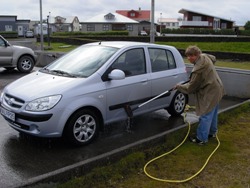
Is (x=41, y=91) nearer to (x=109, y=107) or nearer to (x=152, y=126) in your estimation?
(x=109, y=107)

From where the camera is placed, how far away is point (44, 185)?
3.88 meters

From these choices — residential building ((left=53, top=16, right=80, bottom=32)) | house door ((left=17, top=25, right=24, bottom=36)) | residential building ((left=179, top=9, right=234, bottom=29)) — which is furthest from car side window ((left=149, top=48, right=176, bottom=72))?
residential building ((left=53, top=16, right=80, bottom=32))

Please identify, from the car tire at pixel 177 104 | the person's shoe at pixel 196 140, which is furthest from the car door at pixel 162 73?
the person's shoe at pixel 196 140

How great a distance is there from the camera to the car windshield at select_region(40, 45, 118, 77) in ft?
18.9

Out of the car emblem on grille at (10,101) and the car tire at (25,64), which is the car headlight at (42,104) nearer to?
the car emblem on grille at (10,101)

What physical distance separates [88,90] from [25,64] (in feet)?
29.9

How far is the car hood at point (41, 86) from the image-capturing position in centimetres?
510

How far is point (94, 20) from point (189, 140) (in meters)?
73.5

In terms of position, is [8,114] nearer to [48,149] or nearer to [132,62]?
[48,149]

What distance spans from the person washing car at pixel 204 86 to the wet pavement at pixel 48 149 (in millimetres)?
1239

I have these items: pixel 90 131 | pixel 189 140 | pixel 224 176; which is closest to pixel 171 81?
pixel 189 140

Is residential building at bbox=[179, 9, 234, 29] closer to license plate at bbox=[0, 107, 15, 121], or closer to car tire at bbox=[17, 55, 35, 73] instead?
car tire at bbox=[17, 55, 35, 73]

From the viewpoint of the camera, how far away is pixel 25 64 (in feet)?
45.0

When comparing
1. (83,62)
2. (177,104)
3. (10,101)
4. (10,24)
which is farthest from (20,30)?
(10,101)
